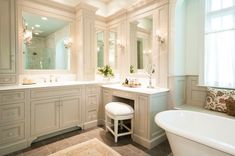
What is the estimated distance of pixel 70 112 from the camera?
2967mm

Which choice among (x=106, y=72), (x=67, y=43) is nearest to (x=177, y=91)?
(x=106, y=72)

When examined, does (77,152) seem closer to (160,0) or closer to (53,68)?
(53,68)

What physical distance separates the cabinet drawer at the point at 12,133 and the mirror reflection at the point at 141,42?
2.66m

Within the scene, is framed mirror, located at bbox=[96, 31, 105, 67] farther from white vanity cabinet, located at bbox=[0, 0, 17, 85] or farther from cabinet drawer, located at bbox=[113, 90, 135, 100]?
white vanity cabinet, located at bbox=[0, 0, 17, 85]

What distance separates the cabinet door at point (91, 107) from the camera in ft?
10.6

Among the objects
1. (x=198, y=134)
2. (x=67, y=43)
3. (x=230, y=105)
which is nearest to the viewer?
(x=198, y=134)

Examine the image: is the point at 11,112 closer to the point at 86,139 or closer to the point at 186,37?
the point at 86,139

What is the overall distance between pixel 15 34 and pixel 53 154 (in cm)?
218

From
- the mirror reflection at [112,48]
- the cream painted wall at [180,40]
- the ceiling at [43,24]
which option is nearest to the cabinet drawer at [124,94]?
the cream painted wall at [180,40]

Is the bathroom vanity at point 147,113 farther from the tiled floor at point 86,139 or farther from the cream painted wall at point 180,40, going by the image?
the cream painted wall at point 180,40

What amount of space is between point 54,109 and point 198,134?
8.27ft

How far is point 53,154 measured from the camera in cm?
220

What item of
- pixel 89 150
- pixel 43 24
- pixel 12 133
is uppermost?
pixel 43 24

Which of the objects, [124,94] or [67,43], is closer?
[124,94]
